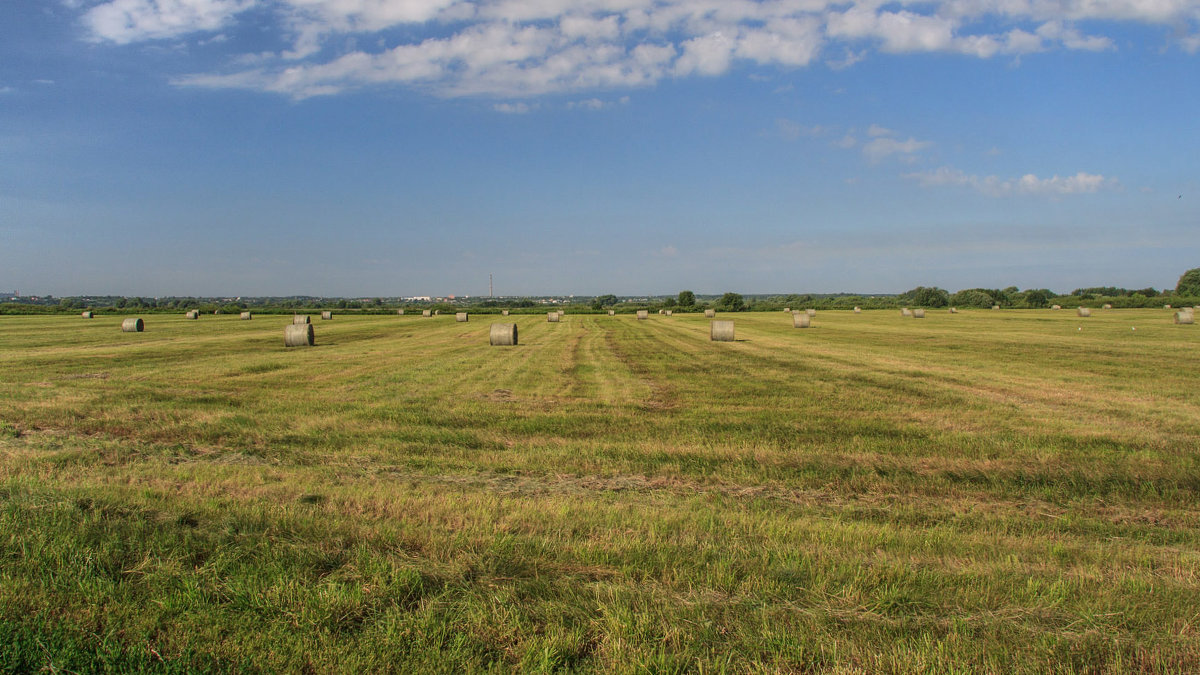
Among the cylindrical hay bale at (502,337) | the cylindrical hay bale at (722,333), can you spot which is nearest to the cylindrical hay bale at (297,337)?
the cylindrical hay bale at (502,337)

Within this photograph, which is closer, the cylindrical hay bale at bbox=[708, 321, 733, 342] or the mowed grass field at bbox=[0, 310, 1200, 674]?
the mowed grass field at bbox=[0, 310, 1200, 674]

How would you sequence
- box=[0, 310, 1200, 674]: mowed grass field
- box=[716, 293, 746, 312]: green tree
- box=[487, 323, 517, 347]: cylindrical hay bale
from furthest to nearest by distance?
1. box=[716, 293, 746, 312]: green tree
2. box=[487, 323, 517, 347]: cylindrical hay bale
3. box=[0, 310, 1200, 674]: mowed grass field

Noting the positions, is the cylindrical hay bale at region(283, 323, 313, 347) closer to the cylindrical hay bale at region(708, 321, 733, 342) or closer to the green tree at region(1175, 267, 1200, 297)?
the cylindrical hay bale at region(708, 321, 733, 342)

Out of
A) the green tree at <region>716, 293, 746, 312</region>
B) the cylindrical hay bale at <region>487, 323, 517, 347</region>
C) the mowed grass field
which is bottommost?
the mowed grass field

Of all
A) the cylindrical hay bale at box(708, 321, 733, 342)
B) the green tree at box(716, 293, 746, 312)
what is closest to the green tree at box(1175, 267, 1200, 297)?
the green tree at box(716, 293, 746, 312)

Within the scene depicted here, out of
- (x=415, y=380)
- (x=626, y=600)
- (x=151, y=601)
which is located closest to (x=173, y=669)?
(x=151, y=601)

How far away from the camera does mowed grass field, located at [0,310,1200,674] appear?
3570 millimetres

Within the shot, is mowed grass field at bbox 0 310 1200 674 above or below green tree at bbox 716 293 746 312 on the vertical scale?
below

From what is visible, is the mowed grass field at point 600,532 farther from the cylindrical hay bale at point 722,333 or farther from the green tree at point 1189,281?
the green tree at point 1189,281

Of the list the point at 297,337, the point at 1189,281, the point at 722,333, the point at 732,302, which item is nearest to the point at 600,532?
the point at 297,337

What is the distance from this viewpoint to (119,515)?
17.8 ft

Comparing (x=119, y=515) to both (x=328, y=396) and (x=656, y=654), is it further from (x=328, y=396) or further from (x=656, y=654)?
(x=328, y=396)

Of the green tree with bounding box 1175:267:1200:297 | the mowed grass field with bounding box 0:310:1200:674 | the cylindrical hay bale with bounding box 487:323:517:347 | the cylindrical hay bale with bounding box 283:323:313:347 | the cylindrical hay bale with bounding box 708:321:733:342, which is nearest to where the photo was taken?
the mowed grass field with bounding box 0:310:1200:674

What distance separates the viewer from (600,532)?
18.3 feet
